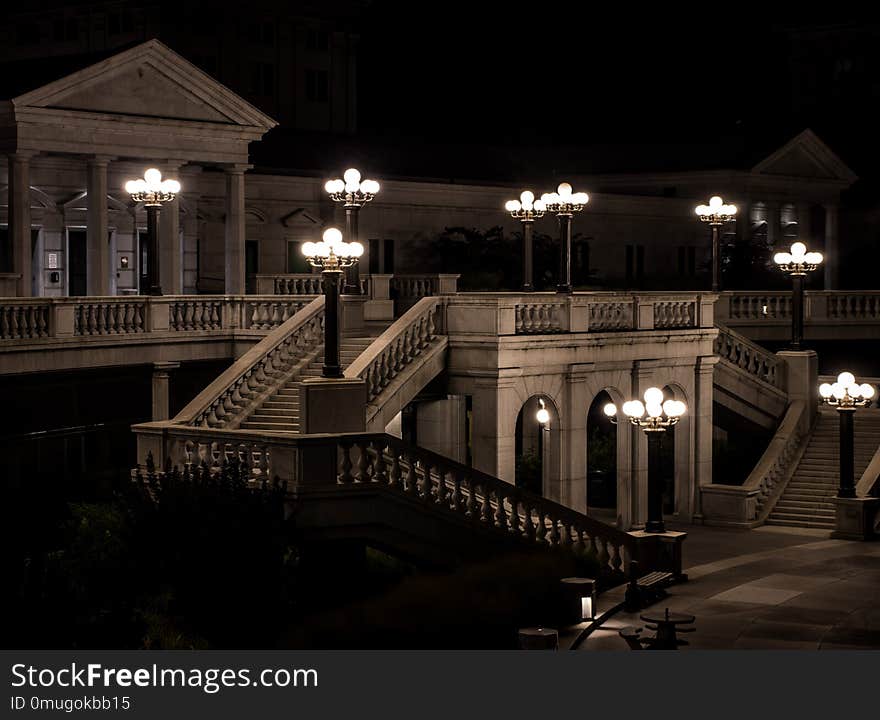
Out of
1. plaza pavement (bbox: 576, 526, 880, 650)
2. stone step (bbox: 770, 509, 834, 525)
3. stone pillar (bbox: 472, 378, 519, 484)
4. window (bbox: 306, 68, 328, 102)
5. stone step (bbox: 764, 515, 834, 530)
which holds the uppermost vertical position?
window (bbox: 306, 68, 328, 102)

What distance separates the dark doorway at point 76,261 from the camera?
51.3 m

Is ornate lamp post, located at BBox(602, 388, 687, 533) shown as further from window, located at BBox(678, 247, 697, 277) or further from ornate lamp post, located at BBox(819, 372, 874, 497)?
window, located at BBox(678, 247, 697, 277)

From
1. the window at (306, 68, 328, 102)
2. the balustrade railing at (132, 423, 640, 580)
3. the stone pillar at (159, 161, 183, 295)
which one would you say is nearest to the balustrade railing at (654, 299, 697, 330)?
the balustrade railing at (132, 423, 640, 580)

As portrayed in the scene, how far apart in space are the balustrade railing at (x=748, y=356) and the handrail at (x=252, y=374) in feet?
41.4

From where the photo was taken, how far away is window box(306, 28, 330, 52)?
79.2 m

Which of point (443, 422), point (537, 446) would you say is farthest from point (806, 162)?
point (443, 422)

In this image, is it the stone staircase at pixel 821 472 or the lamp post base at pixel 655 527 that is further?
the stone staircase at pixel 821 472

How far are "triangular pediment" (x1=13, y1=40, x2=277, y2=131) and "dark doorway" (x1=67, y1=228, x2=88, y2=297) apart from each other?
534 cm

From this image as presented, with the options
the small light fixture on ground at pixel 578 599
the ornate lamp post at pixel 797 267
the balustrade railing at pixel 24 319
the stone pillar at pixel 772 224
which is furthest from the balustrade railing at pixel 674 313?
the stone pillar at pixel 772 224

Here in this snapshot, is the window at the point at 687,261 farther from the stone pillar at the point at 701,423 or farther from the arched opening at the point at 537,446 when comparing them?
the stone pillar at the point at 701,423

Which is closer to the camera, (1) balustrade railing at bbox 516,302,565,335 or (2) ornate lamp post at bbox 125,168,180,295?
(2) ornate lamp post at bbox 125,168,180,295

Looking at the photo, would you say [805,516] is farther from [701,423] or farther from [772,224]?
[772,224]

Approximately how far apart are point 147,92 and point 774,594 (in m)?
23.7

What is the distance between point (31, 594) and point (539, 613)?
798 cm
